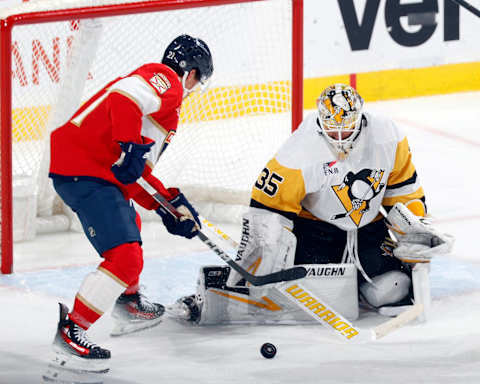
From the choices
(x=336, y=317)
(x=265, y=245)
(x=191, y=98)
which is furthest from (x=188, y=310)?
(x=191, y=98)

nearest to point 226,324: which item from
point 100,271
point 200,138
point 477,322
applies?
point 100,271

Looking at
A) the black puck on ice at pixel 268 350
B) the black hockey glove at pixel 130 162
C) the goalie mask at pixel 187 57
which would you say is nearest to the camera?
the black hockey glove at pixel 130 162

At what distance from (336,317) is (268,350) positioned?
0.30 meters

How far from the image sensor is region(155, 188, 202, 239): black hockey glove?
3.07 metres

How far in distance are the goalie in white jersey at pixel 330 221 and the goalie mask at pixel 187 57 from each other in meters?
0.37

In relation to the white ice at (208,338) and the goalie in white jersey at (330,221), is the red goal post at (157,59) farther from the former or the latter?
the goalie in white jersey at (330,221)

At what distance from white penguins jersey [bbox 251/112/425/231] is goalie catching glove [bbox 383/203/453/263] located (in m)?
0.07

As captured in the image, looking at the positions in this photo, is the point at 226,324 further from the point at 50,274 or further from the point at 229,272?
the point at 50,274

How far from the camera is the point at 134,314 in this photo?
128 inches

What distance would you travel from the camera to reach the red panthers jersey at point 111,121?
9.51ft

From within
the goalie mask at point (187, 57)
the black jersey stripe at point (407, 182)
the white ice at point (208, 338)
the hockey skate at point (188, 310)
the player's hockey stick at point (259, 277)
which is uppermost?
the goalie mask at point (187, 57)

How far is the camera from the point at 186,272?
3.88 meters

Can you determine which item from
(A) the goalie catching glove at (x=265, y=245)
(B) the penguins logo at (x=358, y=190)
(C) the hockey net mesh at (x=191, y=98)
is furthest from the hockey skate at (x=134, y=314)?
(C) the hockey net mesh at (x=191, y=98)

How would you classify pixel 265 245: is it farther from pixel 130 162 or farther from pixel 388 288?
pixel 130 162
